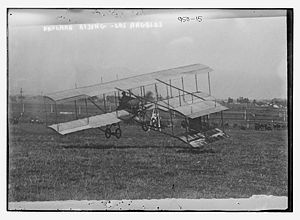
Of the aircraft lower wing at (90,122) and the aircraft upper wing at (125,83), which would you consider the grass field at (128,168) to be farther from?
the aircraft upper wing at (125,83)

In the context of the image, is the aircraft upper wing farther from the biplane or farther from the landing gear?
the landing gear

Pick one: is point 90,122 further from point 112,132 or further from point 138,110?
point 138,110

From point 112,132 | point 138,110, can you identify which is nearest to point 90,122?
point 112,132

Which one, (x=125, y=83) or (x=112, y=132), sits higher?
(x=125, y=83)

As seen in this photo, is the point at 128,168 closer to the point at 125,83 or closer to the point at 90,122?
the point at 90,122

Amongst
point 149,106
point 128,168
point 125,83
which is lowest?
point 128,168

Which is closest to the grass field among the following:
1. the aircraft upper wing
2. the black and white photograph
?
the black and white photograph
